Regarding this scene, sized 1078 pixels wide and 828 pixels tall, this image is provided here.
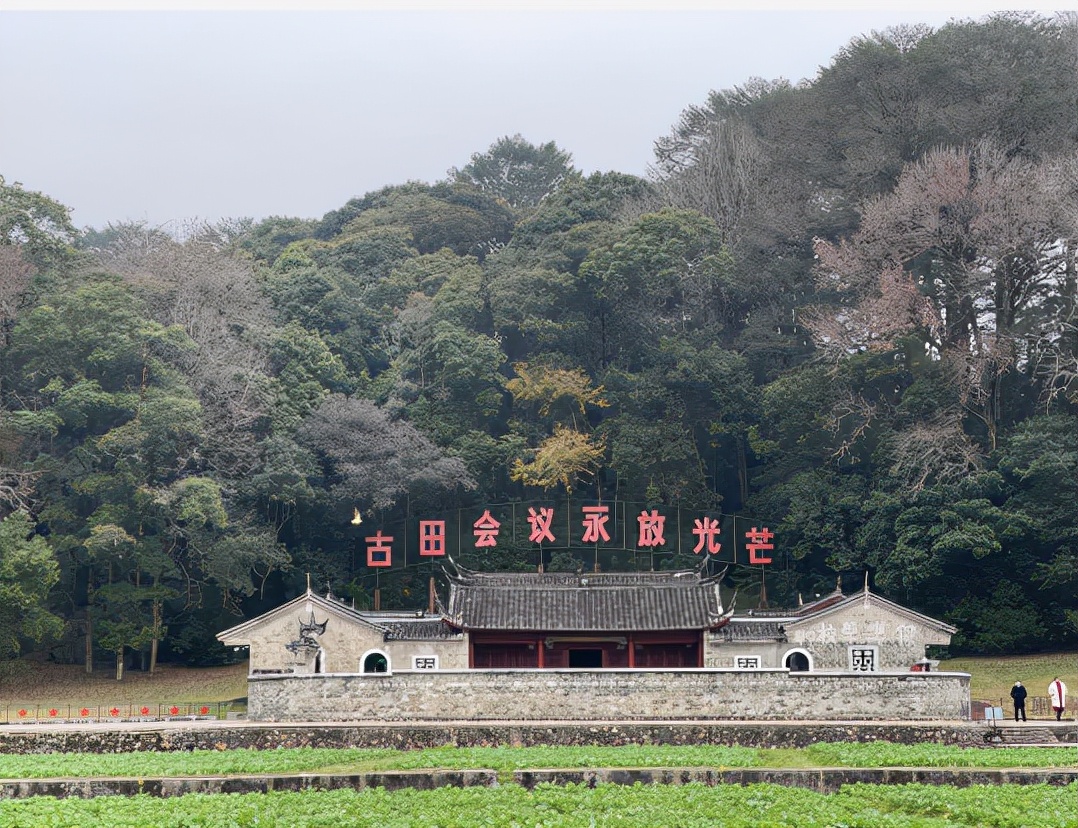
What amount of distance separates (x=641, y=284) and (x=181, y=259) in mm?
16530

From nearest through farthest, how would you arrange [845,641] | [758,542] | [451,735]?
[451,735], [845,641], [758,542]

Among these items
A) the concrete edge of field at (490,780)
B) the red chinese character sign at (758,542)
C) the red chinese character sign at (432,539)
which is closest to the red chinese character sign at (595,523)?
the red chinese character sign at (432,539)

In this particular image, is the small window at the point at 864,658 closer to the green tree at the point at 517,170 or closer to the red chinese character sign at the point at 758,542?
the red chinese character sign at the point at 758,542

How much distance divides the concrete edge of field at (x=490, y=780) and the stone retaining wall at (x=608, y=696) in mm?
7693

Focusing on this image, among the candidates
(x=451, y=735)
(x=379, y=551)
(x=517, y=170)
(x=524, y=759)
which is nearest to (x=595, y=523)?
(x=379, y=551)

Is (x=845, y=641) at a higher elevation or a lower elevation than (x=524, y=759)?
higher

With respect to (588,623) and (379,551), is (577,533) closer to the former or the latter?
(379,551)

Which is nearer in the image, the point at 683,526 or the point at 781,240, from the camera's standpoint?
the point at 683,526

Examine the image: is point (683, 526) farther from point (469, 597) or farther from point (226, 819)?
point (226, 819)

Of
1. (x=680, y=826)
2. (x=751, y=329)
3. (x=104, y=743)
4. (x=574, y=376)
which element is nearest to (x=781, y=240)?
(x=751, y=329)

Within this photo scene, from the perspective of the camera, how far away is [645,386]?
5400 cm

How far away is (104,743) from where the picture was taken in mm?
32531

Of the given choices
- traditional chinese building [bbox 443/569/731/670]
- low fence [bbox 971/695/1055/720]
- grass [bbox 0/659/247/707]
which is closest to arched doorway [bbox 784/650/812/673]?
traditional chinese building [bbox 443/569/731/670]

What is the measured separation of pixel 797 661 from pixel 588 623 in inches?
210
